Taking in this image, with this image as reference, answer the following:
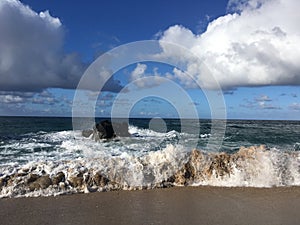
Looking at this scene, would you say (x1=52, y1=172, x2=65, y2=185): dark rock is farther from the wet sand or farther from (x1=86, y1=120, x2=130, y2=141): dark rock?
(x1=86, y1=120, x2=130, y2=141): dark rock

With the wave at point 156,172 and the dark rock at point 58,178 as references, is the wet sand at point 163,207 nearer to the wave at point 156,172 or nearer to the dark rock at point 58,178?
the wave at point 156,172

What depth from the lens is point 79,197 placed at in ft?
24.1

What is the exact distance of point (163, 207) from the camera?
657 centimetres

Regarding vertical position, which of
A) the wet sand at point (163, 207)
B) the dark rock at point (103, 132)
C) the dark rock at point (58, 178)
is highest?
the dark rock at point (103, 132)

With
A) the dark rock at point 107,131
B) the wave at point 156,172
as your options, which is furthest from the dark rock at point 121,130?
the wave at point 156,172

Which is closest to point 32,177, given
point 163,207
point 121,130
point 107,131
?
point 163,207

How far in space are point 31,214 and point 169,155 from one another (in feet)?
14.1

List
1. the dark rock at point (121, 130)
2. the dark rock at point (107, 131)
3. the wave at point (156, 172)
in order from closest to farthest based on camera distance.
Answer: the wave at point (156, 172), the dark rock at point (107, 131), the dark rock at point (121, 130)

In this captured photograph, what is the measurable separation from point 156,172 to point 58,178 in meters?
2.56

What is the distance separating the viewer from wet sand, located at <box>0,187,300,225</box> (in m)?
5.89

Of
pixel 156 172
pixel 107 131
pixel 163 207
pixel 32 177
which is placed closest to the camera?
pixel 163 207

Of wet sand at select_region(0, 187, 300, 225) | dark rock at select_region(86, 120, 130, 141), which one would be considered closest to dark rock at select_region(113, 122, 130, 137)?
dark rock at select_region(86, 120, 130, 141)

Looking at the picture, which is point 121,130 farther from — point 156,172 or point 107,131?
point 156,172

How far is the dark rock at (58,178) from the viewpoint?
26.6 feet
